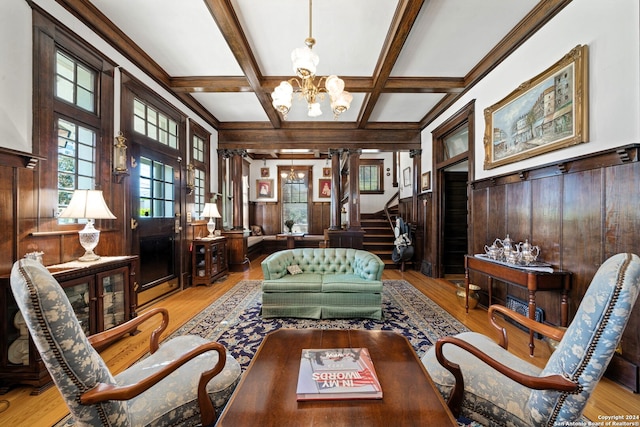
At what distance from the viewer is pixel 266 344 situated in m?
1.66

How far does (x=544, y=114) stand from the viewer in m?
2.59

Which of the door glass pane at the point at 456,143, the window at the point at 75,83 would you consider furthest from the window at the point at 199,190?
the door glass pane at the point at 456,143

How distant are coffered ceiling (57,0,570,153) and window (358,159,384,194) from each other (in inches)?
176

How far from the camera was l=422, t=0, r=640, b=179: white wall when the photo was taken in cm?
188

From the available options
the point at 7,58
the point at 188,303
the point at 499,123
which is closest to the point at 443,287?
the point at 499,123

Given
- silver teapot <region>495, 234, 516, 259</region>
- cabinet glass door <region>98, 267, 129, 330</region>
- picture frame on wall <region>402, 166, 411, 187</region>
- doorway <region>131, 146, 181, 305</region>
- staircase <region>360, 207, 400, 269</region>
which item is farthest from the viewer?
picture frame on wall <region>402, 166, 411, 187</region>

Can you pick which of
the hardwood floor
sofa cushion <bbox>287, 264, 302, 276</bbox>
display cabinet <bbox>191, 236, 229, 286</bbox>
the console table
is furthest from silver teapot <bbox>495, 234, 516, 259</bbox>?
display cabinet <bbox>191, 236, 229, 286</bbox>

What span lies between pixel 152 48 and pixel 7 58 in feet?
5.14

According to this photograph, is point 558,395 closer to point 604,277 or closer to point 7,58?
point 604,277

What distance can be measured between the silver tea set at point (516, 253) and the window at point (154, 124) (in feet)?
15.5

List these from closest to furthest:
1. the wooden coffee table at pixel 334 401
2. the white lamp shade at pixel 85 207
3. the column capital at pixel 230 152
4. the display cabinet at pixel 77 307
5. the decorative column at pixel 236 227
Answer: the wooden coffee table at pixel 334 401
the display cabinet at pixel 77 307
the white lamp shade at pixel 85 207
the decorative column at pixel 236 227
the column capital at pixel 230 152

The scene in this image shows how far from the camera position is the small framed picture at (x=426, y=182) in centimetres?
535

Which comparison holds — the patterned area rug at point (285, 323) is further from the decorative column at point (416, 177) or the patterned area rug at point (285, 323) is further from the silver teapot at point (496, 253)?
the decorative column at point (416, 177)

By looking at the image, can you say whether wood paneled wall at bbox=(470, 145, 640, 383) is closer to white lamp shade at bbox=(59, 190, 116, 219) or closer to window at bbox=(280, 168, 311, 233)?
white lamp shade at bbox=(59, 190, 116, 219)
